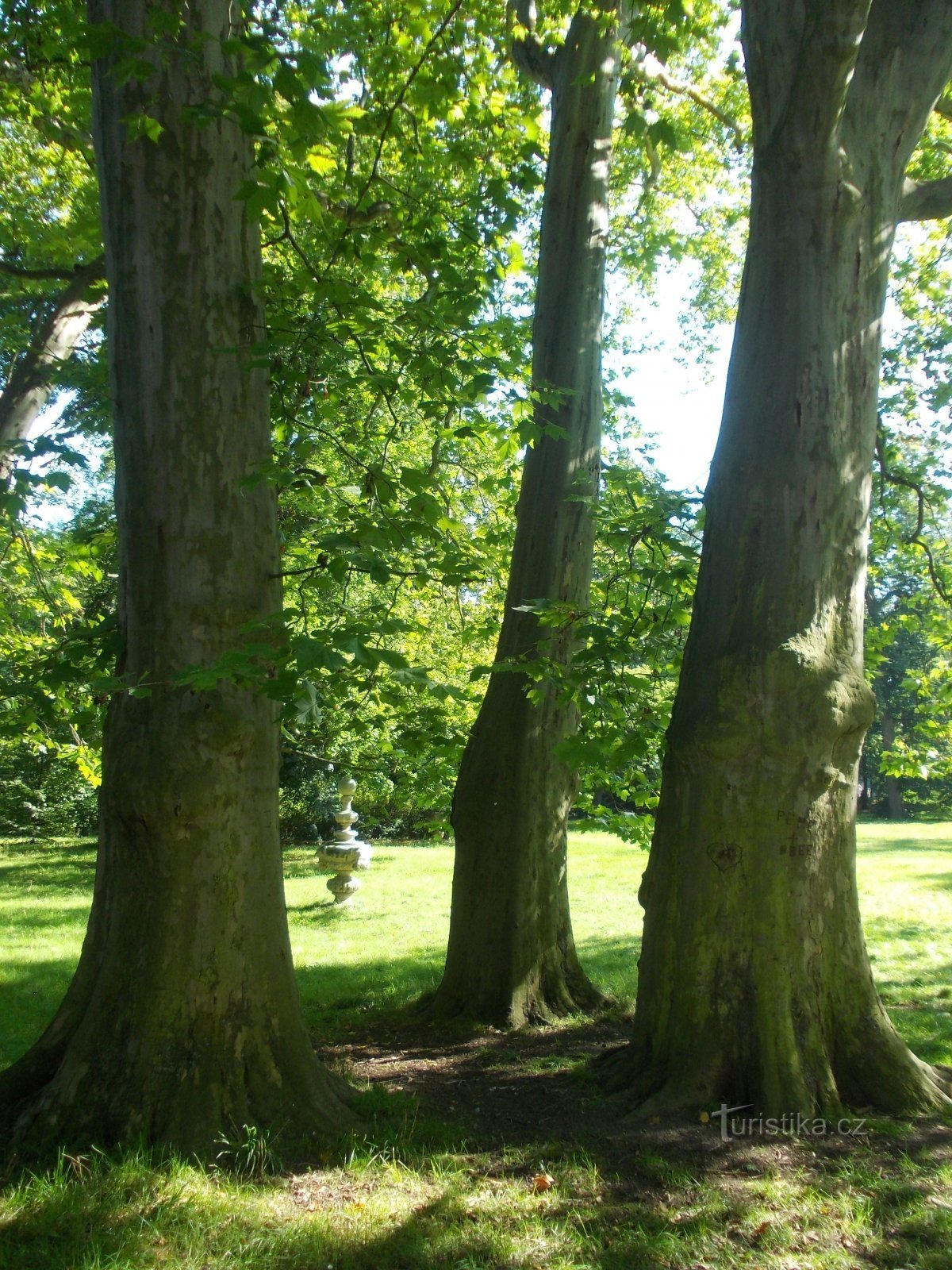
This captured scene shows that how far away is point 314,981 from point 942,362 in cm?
817

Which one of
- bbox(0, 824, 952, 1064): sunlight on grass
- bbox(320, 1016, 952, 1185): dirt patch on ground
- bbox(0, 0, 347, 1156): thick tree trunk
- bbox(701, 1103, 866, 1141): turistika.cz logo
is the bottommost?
bbox(0, 824, 952, 1064): sunlight on grass

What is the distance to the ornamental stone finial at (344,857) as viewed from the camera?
44.5 feet

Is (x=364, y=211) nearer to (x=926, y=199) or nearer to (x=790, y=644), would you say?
(x=926, y=199)

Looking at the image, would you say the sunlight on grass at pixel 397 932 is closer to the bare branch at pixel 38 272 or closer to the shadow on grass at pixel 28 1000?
the shadow on grass at pixel 28 1000

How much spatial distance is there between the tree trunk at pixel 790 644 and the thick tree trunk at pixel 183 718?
1951 mm

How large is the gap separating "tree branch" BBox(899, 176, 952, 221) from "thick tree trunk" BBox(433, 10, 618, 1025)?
89.5 inches

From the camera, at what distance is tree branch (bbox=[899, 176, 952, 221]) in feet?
17.9

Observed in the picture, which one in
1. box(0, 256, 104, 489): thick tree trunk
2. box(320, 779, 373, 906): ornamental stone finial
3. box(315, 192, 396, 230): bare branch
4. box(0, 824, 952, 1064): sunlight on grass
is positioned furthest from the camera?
box(320, 779, 373, 906): ornamental stone finial

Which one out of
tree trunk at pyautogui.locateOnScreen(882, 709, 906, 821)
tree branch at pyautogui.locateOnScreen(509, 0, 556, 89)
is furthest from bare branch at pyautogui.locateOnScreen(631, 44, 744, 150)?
tree trunk at pyautogui.locateOnScreen(882, 709, 906, 821)

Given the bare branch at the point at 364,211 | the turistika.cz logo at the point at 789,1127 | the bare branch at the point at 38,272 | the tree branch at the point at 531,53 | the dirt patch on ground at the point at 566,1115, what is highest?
the tree branch at the point at 531,53

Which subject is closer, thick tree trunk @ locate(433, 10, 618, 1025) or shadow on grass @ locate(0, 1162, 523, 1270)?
shadow on grass @ locate(0, 1162, 523, 1270)

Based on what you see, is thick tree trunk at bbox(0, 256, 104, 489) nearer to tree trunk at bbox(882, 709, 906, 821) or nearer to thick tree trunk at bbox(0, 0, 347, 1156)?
thick tree trunk at bbox(0, 0, 347, 1156)

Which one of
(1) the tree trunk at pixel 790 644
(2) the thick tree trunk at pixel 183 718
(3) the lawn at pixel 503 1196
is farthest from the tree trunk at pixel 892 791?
(2) the thick tree trunk at pixel 183 718

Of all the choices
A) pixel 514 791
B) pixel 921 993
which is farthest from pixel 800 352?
pixel 921 993
